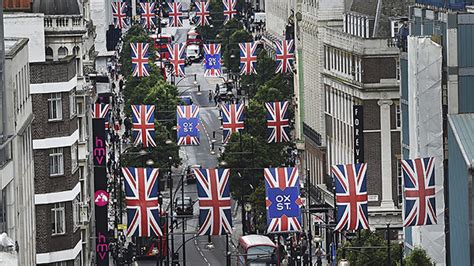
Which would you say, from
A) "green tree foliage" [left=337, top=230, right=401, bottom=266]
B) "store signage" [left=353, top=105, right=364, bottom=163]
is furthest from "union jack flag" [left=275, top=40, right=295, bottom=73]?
"green tree foliage" [left=337, top=230, right=401, bottom=266]

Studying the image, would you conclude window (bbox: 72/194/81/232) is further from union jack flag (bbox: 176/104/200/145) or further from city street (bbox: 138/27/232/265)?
union jack flag (bbox: 176/104/200/145)

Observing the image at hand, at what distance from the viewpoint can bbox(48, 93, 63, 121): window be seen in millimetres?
90562

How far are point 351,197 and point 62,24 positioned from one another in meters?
21.1

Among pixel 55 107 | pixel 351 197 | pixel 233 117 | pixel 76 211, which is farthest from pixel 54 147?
pixel 233 117

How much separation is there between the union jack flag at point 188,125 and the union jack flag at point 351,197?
4617 cm

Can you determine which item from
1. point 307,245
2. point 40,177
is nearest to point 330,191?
point 307,245

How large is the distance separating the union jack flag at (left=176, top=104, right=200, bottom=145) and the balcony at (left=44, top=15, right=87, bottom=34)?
29633mm

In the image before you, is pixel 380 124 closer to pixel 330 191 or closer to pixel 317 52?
pixel 330 191

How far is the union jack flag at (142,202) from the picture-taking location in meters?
84.6

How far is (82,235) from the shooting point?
99.4m

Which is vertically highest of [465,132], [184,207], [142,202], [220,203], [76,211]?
[465,132]

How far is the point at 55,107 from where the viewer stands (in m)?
91.2

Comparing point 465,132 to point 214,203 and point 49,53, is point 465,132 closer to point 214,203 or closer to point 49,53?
point 214,203

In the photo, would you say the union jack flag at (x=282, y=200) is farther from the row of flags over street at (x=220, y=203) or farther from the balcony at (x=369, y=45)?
the balcony at (x=369, y=45)
